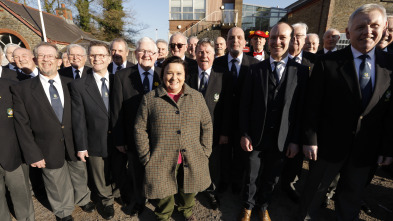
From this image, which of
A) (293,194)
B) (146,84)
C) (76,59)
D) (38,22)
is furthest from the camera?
(38,22)

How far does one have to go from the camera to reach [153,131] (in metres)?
2.25

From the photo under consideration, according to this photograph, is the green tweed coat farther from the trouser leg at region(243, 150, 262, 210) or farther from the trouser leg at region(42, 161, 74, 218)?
the trouser leg at region(42, 161, 74, 218)

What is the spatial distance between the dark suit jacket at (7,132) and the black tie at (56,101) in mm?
391

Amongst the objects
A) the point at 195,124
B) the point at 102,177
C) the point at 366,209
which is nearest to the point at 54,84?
the point at 102,177

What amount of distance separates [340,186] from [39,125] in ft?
12.2

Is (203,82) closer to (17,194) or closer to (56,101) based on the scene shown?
(56,101)

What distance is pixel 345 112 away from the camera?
6.62ft

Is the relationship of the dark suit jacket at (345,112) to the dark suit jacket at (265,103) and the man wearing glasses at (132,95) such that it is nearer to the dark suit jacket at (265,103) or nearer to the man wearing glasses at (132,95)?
the dark suit jacket at (265,103)

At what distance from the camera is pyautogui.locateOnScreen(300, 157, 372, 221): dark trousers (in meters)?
2.18

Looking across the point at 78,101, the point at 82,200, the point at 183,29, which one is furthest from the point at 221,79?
the point at 183,29

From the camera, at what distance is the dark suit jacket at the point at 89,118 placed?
246cm

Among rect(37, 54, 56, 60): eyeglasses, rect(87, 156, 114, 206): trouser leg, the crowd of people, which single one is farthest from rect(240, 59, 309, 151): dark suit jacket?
rect(37, 54, 56, 60): eyeglasses

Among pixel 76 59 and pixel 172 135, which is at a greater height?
pixel 76 59

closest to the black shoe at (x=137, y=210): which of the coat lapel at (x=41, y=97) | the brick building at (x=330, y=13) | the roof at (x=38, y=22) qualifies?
the coat lapel at (x=41, y=97)
